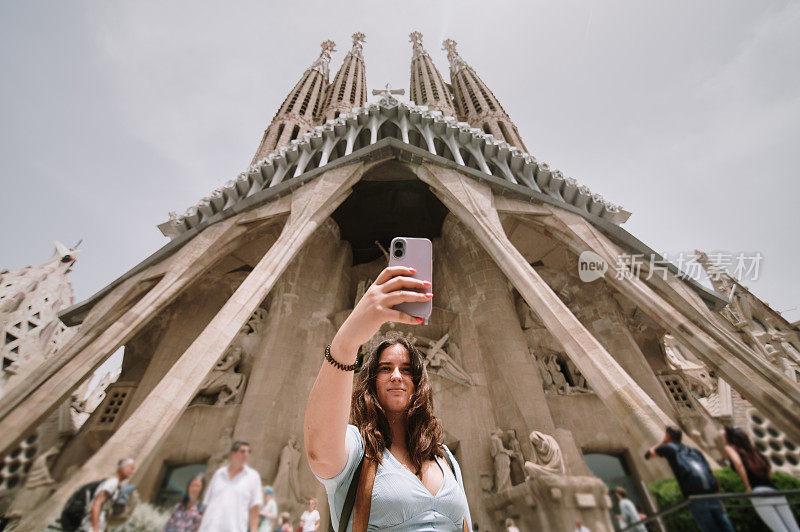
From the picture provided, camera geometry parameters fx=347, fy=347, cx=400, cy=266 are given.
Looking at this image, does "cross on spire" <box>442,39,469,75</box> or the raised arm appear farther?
"cross on spire" <box>442,39,469,75</box>

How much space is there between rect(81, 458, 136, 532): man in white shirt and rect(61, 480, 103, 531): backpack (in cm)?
4

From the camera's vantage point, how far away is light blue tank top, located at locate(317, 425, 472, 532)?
4.31 feet

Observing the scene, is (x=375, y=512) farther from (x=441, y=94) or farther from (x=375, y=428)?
(x=441, y=94)

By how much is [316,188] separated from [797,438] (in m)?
9.16

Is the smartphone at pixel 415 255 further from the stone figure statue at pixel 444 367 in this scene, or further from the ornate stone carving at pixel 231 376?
the ornate stone carving at pixel 231 376

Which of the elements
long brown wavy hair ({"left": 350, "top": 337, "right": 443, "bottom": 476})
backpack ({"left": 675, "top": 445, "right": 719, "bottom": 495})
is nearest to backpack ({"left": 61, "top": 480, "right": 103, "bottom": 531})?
long brown wavy hair ({"left": 350, "top": 337, "right": 443, "bottom": 476})

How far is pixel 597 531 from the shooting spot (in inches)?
156

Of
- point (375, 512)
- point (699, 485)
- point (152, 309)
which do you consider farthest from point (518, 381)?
point (152, 309)

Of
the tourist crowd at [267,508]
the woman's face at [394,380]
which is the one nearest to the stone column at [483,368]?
the tourist crowd at [267,508]

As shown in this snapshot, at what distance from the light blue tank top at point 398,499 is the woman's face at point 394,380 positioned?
9.7 inches

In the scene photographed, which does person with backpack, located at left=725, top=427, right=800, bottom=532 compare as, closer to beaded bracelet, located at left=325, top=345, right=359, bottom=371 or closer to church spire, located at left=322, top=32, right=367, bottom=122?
beaded bracelet, located at left=325, top=345, right=359, bottom=371

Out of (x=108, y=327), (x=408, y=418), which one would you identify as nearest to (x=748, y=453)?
(x=408, y=418)

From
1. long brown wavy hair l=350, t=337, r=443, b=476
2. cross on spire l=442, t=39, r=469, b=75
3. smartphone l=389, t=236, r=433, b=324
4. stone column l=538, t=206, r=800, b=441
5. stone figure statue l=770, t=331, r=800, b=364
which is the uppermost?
cross on spire l=442, t=39, r=469, b=75

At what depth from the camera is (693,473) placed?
307cm
